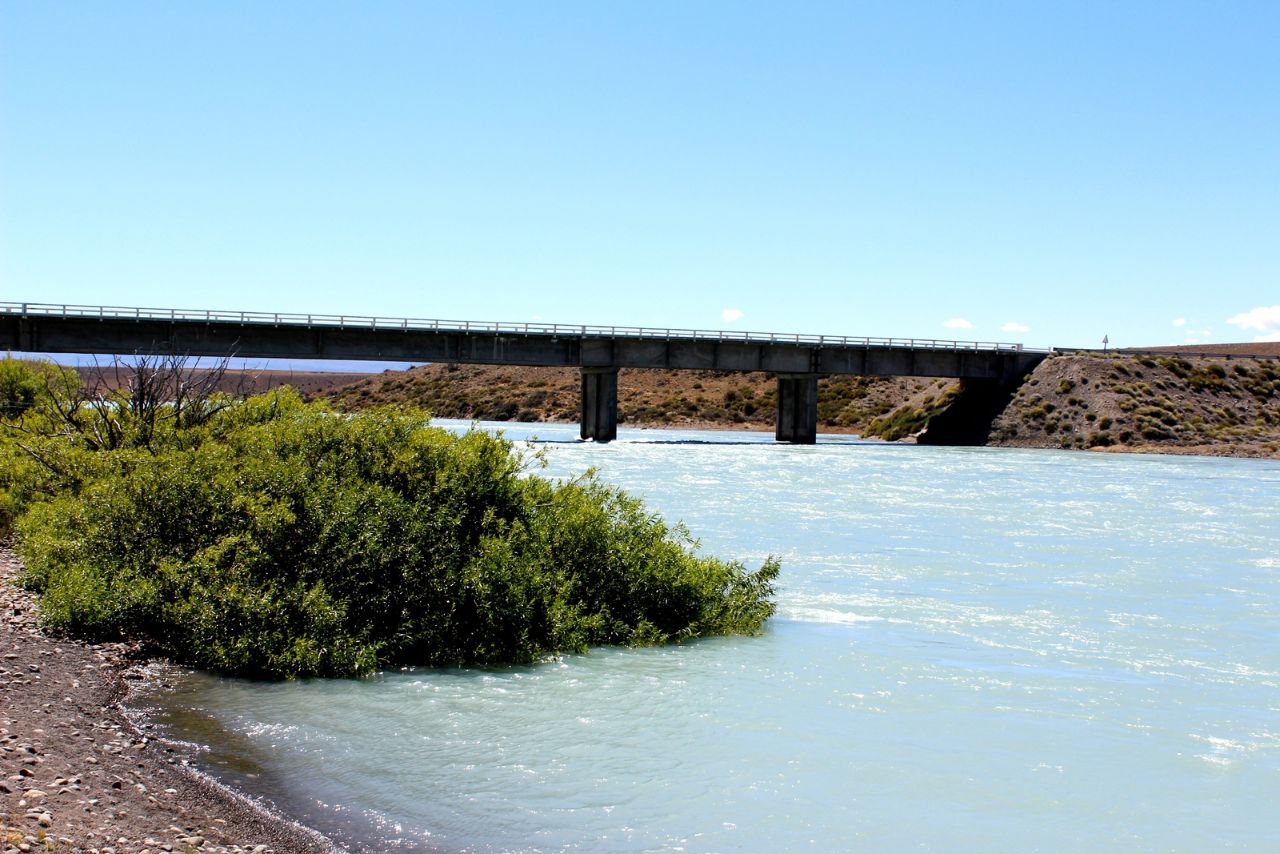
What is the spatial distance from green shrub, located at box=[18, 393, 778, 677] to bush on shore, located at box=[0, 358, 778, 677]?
1.1 inches

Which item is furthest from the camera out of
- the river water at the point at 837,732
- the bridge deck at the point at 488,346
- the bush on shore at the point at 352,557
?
the bridge deck at the point at 488,346

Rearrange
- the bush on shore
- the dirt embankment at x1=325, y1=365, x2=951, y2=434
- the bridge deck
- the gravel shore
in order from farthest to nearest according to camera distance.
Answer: the dirt embankment at x1=325, y1=365, x2=951, y2=434, the bridge deck, the bush on shore, the gravel shore

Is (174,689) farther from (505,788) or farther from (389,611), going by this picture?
(505,788)

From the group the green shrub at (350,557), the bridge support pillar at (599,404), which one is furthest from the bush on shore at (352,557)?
the bridge support pillar at (599,404)

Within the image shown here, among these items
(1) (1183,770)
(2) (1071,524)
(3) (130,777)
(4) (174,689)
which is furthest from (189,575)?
(2) (1071,524)

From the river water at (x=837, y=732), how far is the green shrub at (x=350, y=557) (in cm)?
59

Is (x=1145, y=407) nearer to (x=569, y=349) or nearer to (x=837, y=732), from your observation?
(x=569, y=349)

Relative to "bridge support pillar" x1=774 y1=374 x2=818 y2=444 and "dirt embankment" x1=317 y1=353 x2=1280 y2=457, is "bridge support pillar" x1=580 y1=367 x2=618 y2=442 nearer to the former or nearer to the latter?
"bridge support pillar" x1=774 y1=374 x2=818 y2=444

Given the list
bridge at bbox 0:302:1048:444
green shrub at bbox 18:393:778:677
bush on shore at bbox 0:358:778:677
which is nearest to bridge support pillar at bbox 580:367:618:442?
bridge at bbox 0:302:1048:444

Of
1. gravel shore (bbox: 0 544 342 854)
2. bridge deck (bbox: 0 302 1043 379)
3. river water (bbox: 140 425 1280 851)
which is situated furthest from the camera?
bridge deck (bbox: 0 302 1043 379)

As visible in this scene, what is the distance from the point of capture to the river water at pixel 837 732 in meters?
10.5

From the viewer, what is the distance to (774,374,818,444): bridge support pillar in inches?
3452

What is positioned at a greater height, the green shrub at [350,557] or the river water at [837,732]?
the green shrub at [350,557]

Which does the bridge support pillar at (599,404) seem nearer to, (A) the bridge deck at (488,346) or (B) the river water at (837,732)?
(A) the bridge deck at (488,346)
